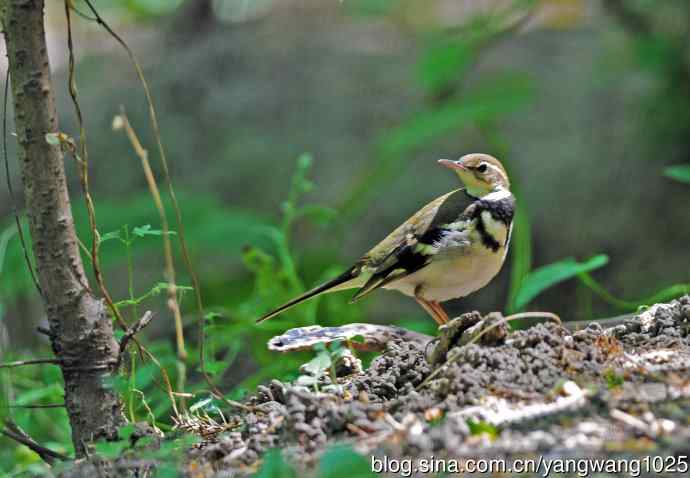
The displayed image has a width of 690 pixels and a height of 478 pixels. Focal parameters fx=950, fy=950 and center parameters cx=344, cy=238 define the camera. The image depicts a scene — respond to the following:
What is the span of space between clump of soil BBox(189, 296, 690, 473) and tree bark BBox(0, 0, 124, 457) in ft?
1.18

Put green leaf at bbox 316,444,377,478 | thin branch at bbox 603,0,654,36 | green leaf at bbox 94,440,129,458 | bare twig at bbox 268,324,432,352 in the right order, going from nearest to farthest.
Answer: green leaf at bbox 316,444,377,478
green leaf at bbox 94,440,129,458
bare twig at bbox 268,324,432,352
thin branch at bbox 603,0,654,36

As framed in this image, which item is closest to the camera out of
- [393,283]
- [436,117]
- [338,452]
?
[338,452]

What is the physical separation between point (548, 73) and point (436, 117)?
209 centimetres

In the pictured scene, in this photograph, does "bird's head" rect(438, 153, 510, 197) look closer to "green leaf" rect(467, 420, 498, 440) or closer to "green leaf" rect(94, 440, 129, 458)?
"green leaf" rect(467, 420, 498, 440)

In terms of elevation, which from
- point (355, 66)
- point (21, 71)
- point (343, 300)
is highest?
point (21, 71)

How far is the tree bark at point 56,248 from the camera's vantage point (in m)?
2.54

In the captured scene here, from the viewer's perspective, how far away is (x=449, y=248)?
3668 millimetres

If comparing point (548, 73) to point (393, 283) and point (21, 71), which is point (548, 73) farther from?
point (21, 71)

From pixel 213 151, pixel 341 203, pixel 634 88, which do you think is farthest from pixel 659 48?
pixel 213 151

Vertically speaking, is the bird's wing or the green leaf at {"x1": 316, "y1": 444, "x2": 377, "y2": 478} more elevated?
the green leaf at {"x1": 316, "y1": 444, "x2": 377, "y2": 478}

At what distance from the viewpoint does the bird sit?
3.67 m

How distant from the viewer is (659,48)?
6176 millimetres

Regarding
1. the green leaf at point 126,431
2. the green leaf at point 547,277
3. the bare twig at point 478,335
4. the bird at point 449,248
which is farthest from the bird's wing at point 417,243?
the green leaf at point 126,431

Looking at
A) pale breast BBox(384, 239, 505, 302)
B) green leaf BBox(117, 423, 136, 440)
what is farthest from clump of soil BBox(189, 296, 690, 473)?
pale breast BBox(384, 239, 505, 302)
